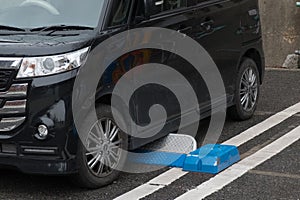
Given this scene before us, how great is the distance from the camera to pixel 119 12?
219 inches

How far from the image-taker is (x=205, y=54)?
6617 millimetres

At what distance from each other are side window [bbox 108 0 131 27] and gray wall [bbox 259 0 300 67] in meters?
6.83

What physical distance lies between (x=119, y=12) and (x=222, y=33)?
1.76 metres

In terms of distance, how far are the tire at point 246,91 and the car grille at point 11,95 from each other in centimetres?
318

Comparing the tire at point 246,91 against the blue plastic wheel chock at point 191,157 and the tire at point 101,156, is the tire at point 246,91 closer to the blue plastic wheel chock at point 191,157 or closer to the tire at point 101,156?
the blue plastic wheel chock at point 191,157

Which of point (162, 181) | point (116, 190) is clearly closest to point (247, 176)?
point (162, 181)

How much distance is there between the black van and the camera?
16.0 feet

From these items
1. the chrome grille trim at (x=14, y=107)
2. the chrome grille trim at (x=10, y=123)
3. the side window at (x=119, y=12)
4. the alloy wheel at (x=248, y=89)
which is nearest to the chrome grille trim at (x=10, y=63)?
the chrome grille trim at (x=14, y=107)

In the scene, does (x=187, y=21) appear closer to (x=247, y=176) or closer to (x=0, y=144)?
(x=247, y=176)

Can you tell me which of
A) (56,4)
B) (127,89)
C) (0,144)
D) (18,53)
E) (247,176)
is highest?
(56,4)

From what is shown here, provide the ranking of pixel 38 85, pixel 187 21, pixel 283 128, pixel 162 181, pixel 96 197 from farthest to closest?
pixel 283 128
pixel 187 21
pixel 162 181
pixel 96 197
pixel 38 85

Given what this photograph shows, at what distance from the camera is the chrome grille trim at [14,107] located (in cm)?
488

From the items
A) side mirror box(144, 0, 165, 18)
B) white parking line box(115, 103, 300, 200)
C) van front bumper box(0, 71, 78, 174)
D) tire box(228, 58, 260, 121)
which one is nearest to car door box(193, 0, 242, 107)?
tire box(228, 58, 260, 121)

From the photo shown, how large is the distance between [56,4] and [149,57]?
94 cm
